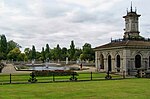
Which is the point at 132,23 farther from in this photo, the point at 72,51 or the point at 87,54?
the point at 72,51

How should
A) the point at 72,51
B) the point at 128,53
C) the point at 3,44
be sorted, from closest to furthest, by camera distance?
1. the point at 128,53
2. the point at 3,44
3. the point at 72,51

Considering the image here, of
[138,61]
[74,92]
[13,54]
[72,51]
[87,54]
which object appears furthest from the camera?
[72,51]

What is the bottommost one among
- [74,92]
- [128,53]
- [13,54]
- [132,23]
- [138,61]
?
[74,92]

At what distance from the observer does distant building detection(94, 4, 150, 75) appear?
3878 centimetres

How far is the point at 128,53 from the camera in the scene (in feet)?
127

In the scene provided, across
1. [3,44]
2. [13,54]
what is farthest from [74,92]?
[3,44]

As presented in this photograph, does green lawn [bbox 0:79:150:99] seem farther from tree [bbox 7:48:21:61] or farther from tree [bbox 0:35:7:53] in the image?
tree [bbox 0:35:7:53]

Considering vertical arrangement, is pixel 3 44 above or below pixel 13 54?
above

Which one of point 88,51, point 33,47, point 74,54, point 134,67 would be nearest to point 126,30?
point 134,67

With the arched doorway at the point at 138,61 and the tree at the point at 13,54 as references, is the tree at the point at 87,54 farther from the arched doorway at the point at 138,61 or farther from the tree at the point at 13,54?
the arched doorway at the point at 138,61

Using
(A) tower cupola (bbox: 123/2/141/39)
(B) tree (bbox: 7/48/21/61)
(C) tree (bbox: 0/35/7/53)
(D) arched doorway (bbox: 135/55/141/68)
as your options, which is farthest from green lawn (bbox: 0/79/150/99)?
(C) tree (bbox: 0/35/7/53)

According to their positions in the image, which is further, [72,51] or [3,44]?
[72,51]

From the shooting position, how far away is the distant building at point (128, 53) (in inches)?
1527

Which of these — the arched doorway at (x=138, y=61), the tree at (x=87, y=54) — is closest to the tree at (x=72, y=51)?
the tree at (x=87, y=54)
